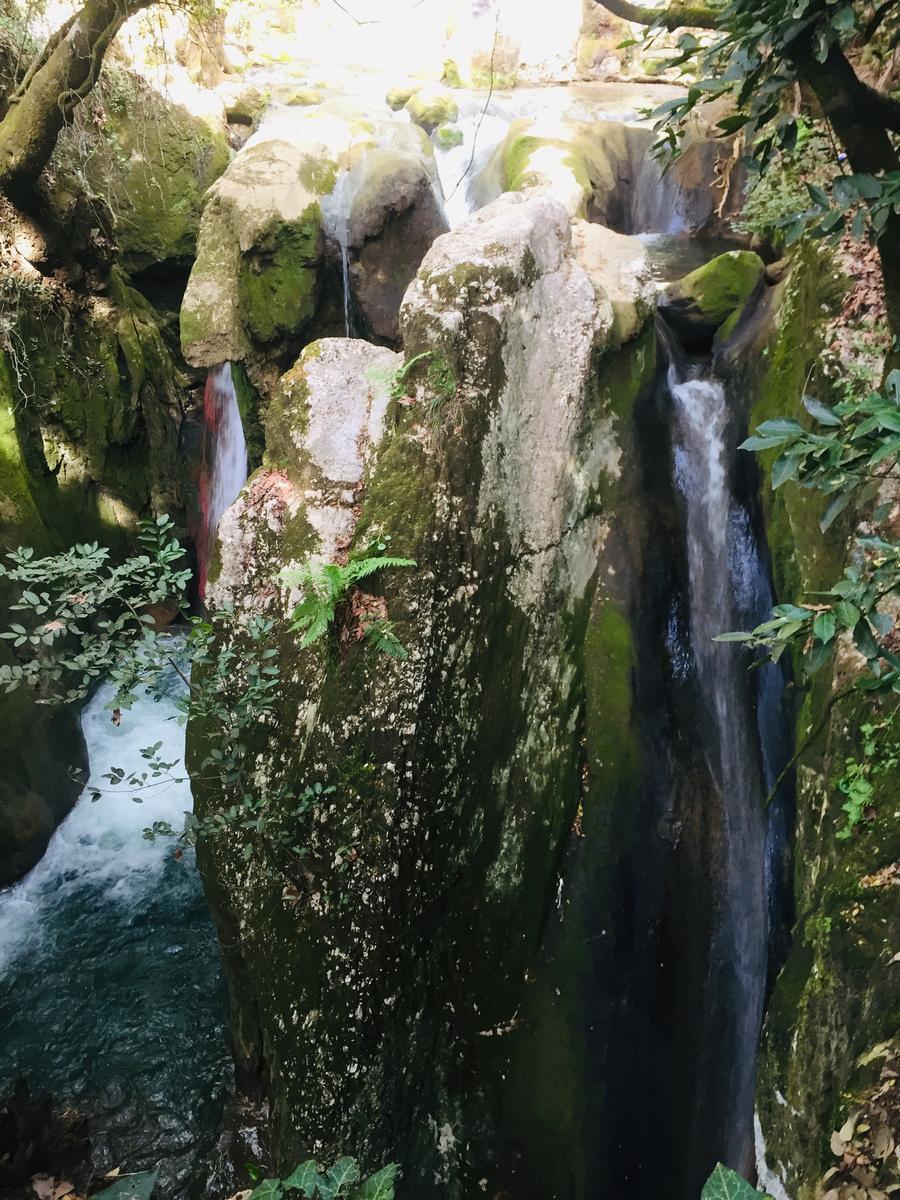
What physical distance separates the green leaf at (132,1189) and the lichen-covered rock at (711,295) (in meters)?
6.29

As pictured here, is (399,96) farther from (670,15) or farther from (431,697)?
(431,697)

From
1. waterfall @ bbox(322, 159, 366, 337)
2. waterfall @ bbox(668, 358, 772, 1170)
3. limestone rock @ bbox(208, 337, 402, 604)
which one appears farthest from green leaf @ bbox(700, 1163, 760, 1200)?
waterfall @ bbox(322, 159, 366, 337)

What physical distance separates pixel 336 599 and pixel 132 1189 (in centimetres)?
260

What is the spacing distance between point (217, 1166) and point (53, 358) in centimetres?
780

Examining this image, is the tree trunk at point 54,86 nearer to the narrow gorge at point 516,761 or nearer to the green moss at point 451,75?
the narrow gorge at point 516,761

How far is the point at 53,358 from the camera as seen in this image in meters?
8.29

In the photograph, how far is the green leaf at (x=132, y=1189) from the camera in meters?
2.33

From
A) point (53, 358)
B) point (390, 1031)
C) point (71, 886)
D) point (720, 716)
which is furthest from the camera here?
point (53, 358)

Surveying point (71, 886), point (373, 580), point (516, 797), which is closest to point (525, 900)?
point (516, 797)

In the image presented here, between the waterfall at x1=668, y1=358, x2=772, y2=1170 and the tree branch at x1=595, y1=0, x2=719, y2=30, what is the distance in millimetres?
2332

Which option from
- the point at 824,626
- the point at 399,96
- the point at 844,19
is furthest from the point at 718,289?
the point at 399,96

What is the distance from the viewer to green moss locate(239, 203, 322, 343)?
358 inches

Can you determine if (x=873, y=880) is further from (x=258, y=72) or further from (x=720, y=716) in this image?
(x=258, y=72)

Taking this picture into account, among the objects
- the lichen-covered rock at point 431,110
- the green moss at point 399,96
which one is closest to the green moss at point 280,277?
the lichen-covered rock at point 431,110
